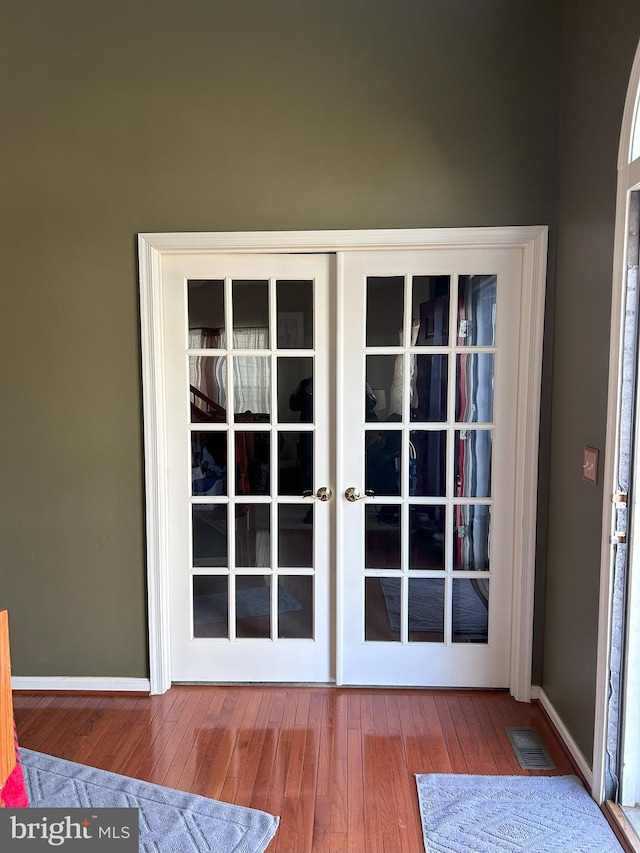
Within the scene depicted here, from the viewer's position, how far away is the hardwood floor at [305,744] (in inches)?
73.4

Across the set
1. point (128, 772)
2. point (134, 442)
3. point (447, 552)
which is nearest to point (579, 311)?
point (447, 552)

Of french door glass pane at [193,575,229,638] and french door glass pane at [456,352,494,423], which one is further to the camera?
french door glass pane at [193,575,229,638]

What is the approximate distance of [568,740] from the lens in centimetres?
217

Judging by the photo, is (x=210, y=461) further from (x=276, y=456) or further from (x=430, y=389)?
(x=430, y=389)

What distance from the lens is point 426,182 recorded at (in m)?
2.38

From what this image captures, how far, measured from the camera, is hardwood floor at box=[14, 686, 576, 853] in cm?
186

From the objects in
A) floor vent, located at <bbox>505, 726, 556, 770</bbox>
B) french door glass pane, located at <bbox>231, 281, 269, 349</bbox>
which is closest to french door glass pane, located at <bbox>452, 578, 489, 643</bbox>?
floor vent, located at <bbox>505, 726, 556, 770</bbox>

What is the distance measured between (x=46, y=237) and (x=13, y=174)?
0.32 m

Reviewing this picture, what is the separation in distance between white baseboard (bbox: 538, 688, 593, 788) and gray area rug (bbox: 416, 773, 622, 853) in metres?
0.05

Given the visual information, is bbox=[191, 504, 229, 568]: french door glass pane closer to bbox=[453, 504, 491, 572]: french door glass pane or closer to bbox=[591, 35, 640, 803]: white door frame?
bbox=[453, 504, 491, 572]: french door glass pane

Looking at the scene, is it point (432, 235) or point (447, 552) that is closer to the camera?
point (432, 235)

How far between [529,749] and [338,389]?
67.0 inches

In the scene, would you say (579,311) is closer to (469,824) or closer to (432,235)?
(432,235)

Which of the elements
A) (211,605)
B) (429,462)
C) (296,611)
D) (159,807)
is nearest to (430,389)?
(429,462)
